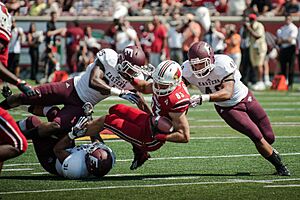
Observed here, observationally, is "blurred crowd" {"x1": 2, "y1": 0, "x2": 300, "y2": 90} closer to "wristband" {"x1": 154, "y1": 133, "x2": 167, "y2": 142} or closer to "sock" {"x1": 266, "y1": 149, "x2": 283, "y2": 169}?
"sock" {"x1": 266, "y1": 149, "x2": 283, "y2": 169}

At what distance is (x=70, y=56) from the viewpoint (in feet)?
72.0

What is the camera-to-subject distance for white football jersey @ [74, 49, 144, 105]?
28.0 ft

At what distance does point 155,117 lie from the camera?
7.57 m

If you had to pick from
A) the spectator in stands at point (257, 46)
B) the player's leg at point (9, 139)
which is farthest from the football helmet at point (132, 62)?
the spectator in stands at point (257, 46)

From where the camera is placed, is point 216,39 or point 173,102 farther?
point 216,39

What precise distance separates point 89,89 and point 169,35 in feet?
43.0

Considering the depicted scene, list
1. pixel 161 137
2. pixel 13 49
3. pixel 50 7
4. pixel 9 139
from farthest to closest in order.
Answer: pixel 50 7 → pixel 13 49 → pixel 161 137 → pixel 9 139

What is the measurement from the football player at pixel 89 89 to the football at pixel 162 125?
2.19ft

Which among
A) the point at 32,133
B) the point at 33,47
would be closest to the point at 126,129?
the point at 32,133

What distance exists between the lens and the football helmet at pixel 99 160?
24.7 feet

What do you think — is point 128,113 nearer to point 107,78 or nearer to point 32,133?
point 32,133

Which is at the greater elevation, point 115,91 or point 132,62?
point 132,62

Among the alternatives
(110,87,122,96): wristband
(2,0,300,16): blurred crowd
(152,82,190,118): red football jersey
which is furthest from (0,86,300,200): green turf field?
(2,0,300,16): blurred crowd

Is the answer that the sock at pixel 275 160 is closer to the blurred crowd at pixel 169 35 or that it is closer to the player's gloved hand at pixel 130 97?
the player's gloved hand at pixel 130 97
